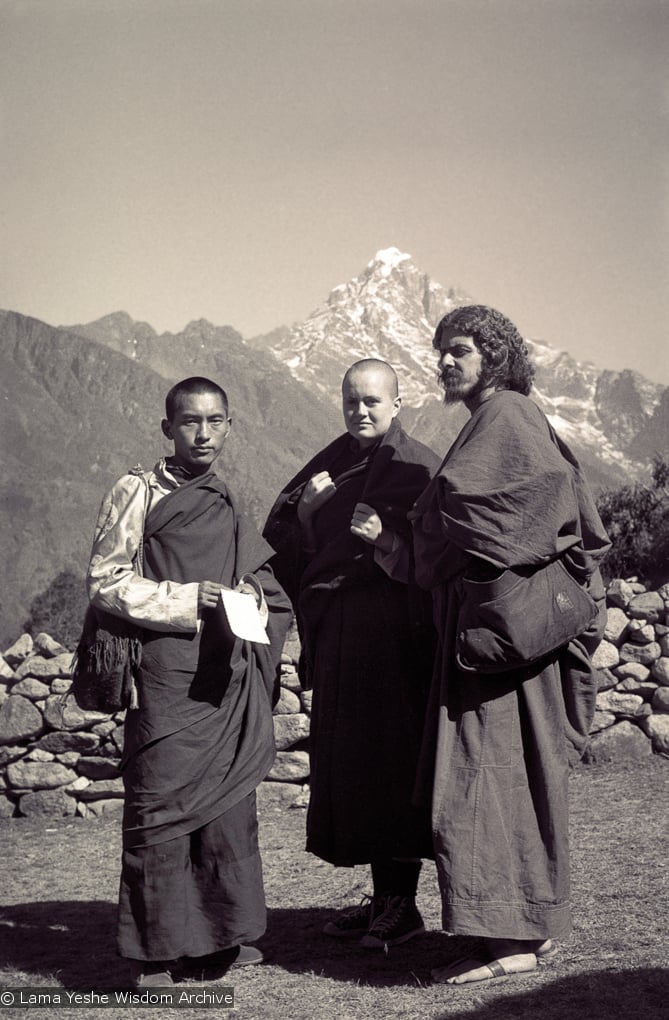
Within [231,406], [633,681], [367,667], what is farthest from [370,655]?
[231,406]

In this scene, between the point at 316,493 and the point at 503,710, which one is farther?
the point at 316,493

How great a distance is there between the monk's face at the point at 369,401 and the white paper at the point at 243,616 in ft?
3.08

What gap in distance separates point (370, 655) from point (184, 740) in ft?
2.81

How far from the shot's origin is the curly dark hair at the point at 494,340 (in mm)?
3788

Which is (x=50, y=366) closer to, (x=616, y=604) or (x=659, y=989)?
(x=616, y=604)

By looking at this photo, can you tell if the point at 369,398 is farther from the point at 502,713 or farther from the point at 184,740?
the point at 184,740

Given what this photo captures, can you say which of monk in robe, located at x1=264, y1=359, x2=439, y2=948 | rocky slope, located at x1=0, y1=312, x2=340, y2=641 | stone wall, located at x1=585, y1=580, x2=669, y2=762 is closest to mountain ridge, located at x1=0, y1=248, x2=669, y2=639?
rocky slope, located at x1=0, y1=312, x2=340, y2=641

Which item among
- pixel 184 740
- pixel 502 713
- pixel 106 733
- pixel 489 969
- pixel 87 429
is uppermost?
pixel 87 429

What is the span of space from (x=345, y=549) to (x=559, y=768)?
1225 mm

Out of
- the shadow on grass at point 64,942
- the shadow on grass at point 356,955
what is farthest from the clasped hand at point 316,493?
the shadow on grass at point 64,942

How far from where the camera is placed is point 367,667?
4.11m


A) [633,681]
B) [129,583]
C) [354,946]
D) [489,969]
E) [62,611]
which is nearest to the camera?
[489,969]

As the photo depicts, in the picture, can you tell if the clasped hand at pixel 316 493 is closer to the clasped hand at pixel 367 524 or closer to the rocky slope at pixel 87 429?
the clasped hand at pixel 367 524

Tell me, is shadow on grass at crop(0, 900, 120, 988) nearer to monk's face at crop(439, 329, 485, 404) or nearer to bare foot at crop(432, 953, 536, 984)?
bare foot at crop(432, 953, 536, 984)
